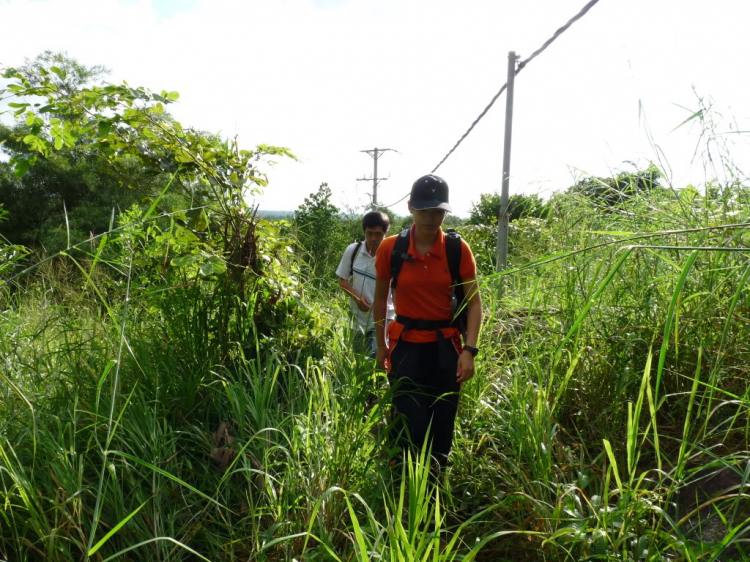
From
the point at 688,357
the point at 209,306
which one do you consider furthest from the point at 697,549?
the point at 209,306

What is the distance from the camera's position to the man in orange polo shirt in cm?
274

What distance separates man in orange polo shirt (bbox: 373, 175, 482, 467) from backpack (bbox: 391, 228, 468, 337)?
0.05ft

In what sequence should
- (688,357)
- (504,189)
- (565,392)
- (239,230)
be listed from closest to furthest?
(688,357) < (565,392) < (239,230) < (504,189)

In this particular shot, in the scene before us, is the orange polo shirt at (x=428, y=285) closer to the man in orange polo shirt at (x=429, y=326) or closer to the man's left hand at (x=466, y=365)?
the man in orange polo shirt at (x=429, y=326)

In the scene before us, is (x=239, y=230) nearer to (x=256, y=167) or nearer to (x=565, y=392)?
(x=256, y=167)

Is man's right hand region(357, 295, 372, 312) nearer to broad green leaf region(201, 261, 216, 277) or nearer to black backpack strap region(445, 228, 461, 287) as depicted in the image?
black backpack strap region(445, 228, 461, 287)

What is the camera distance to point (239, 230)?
3.31 m

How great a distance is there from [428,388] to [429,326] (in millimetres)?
331

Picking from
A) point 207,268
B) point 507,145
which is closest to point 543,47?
point 507,145

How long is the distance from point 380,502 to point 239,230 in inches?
71.9

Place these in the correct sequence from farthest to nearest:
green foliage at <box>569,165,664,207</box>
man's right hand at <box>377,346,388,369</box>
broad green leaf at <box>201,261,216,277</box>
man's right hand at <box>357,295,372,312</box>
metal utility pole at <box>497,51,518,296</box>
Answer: metal utility pole at <box>497,51,518,296</box>, man's right hand at <box>357,295,372,312</box>, green foliage at <box>569,165,664,207</box>, man's right hand at <box>377,346,388,369</box>, broad green leaf at <box>201,261,216,277</box>

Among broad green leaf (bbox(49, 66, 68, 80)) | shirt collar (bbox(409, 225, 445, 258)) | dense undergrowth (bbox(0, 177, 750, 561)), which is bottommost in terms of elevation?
dense undergrowth (bbox(0, 177, 750, 561))

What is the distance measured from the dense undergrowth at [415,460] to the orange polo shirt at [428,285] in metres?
0.37

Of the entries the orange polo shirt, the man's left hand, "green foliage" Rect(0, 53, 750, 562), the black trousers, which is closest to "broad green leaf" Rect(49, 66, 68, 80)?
"green foliage" Rect(0, 53, 750, 562)
